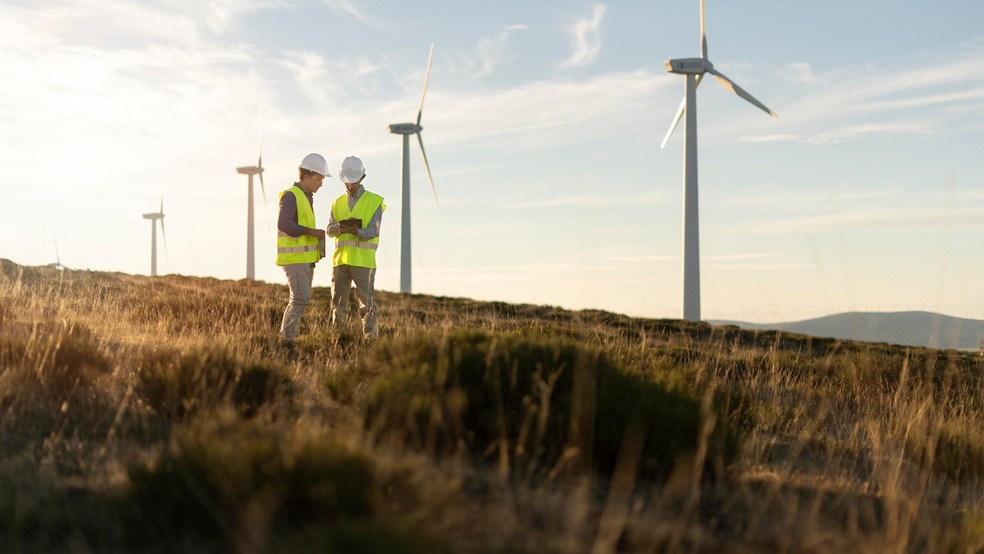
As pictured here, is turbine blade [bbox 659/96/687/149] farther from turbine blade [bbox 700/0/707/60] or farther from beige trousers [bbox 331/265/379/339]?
beige trousers [bbox 331/265/379/339]

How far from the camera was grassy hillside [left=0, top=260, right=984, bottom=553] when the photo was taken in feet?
13.1

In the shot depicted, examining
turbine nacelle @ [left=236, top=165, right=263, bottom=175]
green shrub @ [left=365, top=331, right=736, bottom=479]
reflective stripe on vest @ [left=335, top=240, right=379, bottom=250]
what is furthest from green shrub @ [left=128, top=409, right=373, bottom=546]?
turbine nacelle @ [left=236, top=165, right=263, bottom=175]

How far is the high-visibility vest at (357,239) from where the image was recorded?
11711mm

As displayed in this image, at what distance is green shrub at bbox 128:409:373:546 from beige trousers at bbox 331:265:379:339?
23.2 ft

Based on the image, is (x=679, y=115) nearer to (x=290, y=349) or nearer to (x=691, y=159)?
(x=691, y=159)

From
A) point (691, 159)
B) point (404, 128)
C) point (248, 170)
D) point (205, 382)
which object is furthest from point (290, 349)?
point (248, 170)

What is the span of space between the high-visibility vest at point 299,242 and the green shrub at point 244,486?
21.8 ft

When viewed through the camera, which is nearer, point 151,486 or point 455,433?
point 151,486

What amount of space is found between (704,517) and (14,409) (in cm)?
516

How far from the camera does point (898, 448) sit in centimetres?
825

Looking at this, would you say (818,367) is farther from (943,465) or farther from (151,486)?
(151,486)

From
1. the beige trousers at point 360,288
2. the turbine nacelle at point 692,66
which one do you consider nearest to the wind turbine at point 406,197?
the turbine nacelle at point 692,66

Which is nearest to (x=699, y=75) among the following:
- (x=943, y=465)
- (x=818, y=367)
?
(x=818, y=367)

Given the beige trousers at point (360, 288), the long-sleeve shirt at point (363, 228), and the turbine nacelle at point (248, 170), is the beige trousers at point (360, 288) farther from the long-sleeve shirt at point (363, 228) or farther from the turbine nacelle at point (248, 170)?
the turbine nacelle at point (248, 170)
